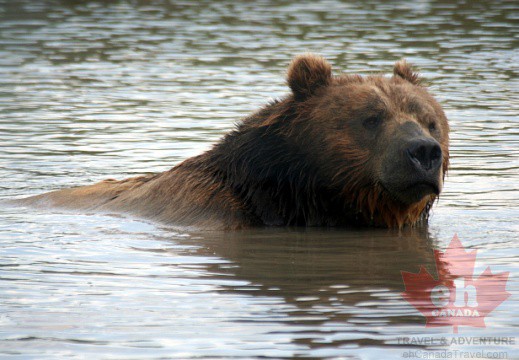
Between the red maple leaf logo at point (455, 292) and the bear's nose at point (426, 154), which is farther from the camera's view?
the bear's nose at point (426, 154)

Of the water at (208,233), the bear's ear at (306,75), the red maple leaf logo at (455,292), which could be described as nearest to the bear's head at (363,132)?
the bear's ear at (306,75)

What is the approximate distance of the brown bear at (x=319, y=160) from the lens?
874cm

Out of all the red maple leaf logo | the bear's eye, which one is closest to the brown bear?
the bear's eye

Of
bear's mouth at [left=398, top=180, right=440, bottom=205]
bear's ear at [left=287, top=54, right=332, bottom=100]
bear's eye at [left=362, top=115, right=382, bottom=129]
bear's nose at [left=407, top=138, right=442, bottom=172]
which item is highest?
bear's ear at [left=287, top=54, right=332, bottom=100]

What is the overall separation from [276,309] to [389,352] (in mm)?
1040

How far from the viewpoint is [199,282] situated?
734 cm

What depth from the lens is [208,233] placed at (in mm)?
9070

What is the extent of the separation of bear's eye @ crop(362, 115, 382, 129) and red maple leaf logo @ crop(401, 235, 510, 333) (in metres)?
1.20

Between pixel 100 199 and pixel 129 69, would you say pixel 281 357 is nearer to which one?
pixel 100 199

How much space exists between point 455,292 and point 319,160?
2189 mm

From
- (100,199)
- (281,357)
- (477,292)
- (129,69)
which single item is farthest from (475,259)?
(129,69)

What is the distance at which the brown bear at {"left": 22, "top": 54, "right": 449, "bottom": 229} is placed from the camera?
874cm

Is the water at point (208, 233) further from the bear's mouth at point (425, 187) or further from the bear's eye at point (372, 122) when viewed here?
the bear's eye at point (372, 122)

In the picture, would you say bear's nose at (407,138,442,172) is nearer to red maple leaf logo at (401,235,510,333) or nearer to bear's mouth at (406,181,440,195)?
bear's mouth at (406,181,440,195)
